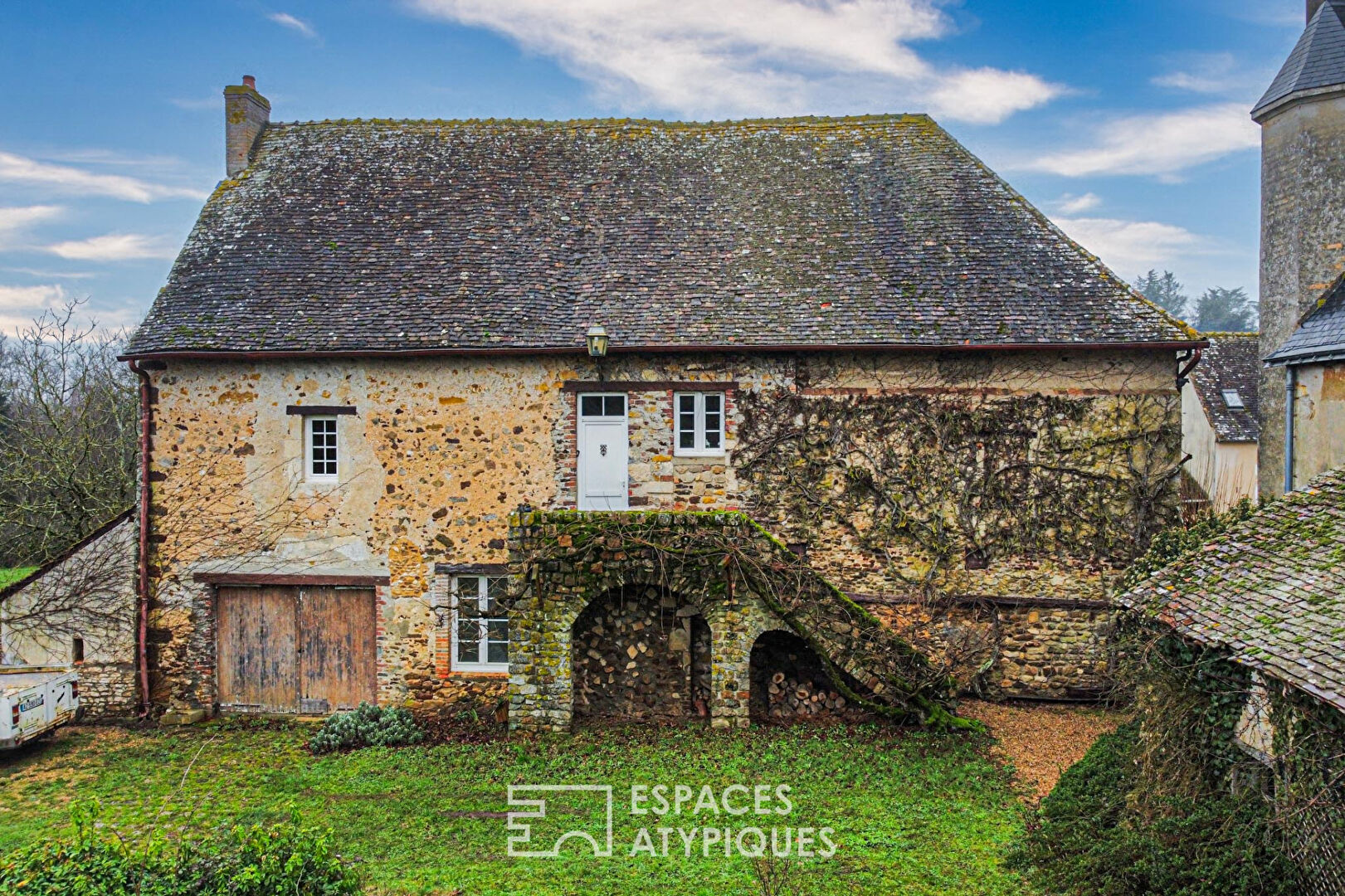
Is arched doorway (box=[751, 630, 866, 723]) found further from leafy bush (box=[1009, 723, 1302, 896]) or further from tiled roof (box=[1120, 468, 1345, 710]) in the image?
tiled roof (box=[1120, 468, 1345, 710])

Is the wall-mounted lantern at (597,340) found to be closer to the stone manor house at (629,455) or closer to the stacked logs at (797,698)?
the stone manor house at (629,455)

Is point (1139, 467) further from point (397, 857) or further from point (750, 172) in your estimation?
point (397, 857)

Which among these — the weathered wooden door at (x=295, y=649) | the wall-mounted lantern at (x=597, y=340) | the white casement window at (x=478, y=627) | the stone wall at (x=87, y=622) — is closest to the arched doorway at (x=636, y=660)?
the white casement window at (x=478, y=627)

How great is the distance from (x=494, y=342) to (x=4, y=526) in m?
14.7

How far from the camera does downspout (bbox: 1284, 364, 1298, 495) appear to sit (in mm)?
11805

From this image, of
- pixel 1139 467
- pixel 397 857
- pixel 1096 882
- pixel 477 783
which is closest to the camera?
pixel 1096 882

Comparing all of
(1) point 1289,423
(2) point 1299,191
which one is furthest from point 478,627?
(2) point 1299,191

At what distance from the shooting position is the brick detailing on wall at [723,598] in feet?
37.3

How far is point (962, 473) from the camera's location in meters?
13.2

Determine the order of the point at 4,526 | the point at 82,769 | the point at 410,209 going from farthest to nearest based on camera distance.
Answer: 1. the point at 4,526
2. the point at 410,209
3. the point at 82,769

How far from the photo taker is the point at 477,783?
10.3m

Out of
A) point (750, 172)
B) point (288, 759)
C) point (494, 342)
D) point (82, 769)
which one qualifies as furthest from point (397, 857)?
point (750, 172)

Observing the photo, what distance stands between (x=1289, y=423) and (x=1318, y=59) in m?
5.88

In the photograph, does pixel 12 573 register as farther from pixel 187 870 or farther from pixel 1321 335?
pixel 1321 335
